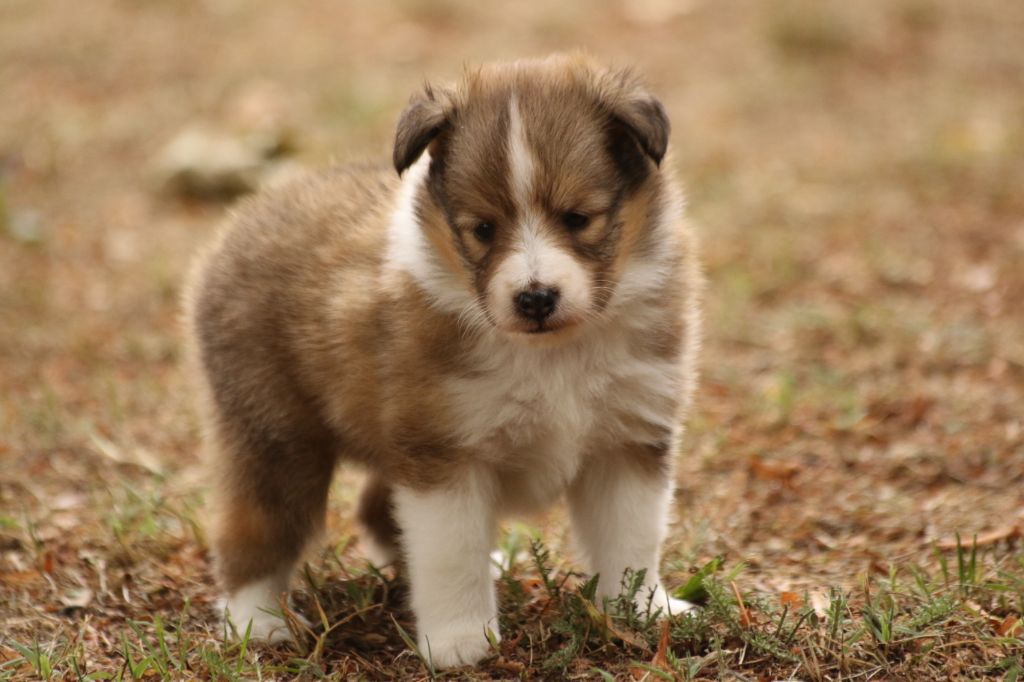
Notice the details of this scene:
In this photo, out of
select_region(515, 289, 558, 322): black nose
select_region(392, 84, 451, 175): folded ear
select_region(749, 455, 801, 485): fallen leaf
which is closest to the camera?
select_region(515, 289, 558, 322): black nose

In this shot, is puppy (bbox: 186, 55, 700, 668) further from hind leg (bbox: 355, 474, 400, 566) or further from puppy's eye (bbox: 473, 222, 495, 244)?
hind leg (bbox: 355, 474, 400, 566)

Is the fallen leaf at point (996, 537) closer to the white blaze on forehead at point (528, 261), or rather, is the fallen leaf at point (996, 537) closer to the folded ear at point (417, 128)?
the white blaze on forehead at point (528, 261)

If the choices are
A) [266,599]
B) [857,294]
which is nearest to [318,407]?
[266,599]

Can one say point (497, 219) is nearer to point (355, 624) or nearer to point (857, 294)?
point (355, 624)

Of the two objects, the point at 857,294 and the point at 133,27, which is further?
the point at 133,27

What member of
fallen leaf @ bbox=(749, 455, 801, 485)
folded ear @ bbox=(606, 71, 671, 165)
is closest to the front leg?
folded ear @ bbox=(606, 71, 671, 165)

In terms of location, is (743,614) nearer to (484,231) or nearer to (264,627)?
(484,231)

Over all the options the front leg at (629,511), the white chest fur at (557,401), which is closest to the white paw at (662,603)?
the front leg at (629,511)

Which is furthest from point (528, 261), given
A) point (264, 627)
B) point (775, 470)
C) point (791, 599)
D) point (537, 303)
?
point (775, 470)
